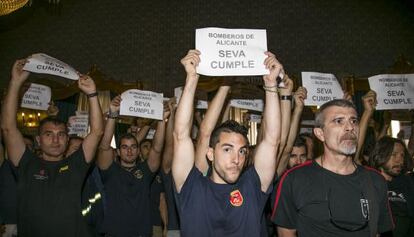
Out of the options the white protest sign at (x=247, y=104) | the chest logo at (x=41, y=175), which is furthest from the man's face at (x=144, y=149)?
the chest logo at (x=41, y=175)

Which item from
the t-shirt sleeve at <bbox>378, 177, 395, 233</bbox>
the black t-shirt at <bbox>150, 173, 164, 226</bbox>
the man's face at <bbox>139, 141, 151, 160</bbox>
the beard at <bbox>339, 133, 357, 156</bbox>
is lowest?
the black t-shirt at <bbox>150, 173, 164, 226</bbox>

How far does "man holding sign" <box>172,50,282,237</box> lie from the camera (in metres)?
2.38

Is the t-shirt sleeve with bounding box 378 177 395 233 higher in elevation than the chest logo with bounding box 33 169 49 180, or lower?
lower

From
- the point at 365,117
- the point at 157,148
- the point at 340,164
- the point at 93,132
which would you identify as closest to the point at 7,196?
the point at 93,132

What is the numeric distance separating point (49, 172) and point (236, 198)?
188 centimetres

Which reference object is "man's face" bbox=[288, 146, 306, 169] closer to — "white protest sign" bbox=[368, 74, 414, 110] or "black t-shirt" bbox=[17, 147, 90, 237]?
"white protest sign" bbox=[368, 74, 414, 110]

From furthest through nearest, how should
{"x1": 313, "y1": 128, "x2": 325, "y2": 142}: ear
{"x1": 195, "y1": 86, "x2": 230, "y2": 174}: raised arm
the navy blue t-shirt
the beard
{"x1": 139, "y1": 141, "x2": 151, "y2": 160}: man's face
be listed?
1. {"x1": 139, "y1": 141, "x2": 151, "y2": 160}: man's face
2. {"x1": 195, "y1": 86, "x2": 230, "y2": 174}: raised arm
3. {"x1": 313, "y1": 128, "x2": 325, "y2": 142}: ear
4. the beard
5. the navy blue t-shirt

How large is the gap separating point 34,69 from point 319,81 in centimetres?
295

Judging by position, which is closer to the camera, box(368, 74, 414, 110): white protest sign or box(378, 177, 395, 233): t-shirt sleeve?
box(378, 177, 395, 233): t-shirt sleeve

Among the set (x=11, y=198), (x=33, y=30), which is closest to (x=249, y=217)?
(x=11, y=198)

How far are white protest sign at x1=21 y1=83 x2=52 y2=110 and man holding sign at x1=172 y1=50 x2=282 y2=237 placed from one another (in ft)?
10.1

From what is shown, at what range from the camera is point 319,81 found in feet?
13.9

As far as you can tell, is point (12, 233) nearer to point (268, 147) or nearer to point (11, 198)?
point (11, 198)

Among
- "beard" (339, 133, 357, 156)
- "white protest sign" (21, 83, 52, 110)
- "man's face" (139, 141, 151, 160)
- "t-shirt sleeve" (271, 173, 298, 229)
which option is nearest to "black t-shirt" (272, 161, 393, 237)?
"t-shirt sleeve" (271, 173, 298, 229)
